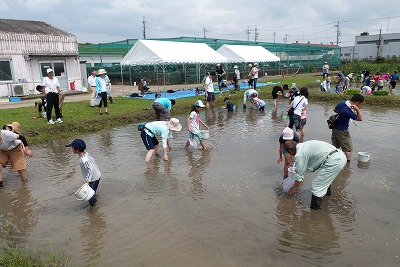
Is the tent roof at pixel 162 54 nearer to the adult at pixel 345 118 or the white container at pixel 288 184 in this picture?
the adult at pixel 345 118

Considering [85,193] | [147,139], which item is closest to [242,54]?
[147,139]

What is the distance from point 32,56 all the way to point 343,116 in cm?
1967

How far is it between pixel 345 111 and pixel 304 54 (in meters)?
39.7

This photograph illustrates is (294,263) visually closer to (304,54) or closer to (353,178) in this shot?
(353,178)

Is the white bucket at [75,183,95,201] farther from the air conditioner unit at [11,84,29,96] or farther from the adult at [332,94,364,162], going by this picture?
the air conditioner unit at [11,84,29,96]

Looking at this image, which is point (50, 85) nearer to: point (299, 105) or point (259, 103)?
point (299, 105)

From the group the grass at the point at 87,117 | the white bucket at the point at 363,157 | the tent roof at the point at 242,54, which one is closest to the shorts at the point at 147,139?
the grass at the point at 87,117

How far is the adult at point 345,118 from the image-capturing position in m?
7.15

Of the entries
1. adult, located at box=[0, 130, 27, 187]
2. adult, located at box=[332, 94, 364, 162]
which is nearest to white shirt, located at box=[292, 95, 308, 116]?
adult, located at box=[332, 94, 364, 162]

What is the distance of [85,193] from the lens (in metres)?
5.54

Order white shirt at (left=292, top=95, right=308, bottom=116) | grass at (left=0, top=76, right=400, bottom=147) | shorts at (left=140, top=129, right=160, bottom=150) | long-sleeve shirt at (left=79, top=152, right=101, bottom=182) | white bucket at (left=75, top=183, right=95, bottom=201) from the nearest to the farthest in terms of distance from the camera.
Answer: white bucket at (left=75, top=183, right=95, bottom=201) < long-sleeve shirt at (left=79, top=152, right=101, bottom=182) < shorts at (left=140, top=129, right=160, bottom=150) < white shirt at (left=292, top=95, right=308, bottom=116) < grass at (left=0, top=76, right=400, bottom=147)

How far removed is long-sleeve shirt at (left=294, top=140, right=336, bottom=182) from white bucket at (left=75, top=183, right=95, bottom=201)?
12.1ft

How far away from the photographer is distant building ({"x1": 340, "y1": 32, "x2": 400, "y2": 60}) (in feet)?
190

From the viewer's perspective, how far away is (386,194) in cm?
615
